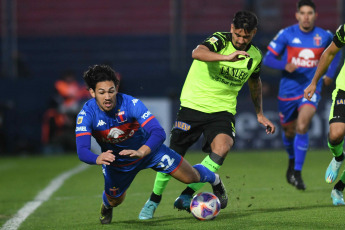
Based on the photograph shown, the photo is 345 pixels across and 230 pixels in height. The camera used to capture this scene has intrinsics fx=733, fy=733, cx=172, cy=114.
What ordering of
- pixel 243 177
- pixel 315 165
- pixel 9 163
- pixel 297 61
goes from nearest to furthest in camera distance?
pixel 297 61
pixel 243 177
pixel 315 165
pixel 9 163

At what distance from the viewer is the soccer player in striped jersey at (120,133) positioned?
6.16m

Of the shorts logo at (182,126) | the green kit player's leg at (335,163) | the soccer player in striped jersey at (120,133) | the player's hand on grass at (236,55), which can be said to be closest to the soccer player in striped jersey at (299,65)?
the green kit player's leg at (335,163)

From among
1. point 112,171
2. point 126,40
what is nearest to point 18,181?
point 112,171

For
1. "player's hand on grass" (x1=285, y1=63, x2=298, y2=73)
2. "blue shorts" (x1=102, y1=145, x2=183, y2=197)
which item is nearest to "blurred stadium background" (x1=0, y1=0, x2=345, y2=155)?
"player's hand on grass" (x1=285, y1=63, x2=298, y2=73)

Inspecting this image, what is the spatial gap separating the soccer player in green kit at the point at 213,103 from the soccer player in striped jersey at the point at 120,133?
55cm

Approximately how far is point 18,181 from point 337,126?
6.38m

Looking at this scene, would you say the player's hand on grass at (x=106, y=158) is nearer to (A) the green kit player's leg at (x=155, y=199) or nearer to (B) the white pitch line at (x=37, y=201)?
(A) the green kit player's leg at (x=155, y=199)

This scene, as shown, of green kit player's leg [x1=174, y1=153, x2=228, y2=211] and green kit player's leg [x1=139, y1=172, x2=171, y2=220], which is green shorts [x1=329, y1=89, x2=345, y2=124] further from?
green kit player's leg [x1=139, y1=172, x2=171, y2=220]

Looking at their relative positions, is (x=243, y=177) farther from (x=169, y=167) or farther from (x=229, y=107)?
(x=169, y=167)

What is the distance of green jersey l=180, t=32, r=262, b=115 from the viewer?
24.0 ft

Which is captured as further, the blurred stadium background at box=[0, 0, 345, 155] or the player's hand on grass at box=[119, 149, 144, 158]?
the blurred stadium background at box=[0, 0, 345, 155]

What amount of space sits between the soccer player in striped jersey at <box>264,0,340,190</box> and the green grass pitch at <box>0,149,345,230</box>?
64cm

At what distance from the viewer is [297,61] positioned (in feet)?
32.0

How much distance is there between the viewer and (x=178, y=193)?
9.34 metres
